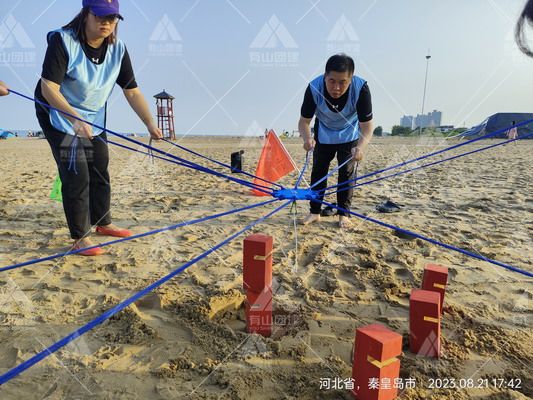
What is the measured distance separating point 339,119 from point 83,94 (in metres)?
2.00

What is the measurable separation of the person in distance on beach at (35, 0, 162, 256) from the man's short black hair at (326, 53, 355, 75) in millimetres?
1421

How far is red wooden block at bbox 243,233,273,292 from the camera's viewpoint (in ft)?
5.77

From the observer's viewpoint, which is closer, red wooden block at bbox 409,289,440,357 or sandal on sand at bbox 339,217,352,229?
red wooden block at bbox 409,289,440,357

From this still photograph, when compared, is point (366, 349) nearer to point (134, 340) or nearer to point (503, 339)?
point (503, 339)

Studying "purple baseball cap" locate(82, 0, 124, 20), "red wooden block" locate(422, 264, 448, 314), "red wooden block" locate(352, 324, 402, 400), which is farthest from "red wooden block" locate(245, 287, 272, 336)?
"purple baseball cap" locate(82, 0, 124, 20)

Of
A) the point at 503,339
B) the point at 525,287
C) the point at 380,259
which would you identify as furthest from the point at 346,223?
the point at 503,339

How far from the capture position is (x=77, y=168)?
2410 millimetres

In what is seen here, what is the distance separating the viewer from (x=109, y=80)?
8.21 feet

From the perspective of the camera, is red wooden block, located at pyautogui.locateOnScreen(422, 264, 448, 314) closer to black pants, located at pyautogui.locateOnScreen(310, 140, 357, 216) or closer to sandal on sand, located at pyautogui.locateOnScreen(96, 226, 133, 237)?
black pants, located at pyautogui.locateOnScreen(310, 140, 357, 216)

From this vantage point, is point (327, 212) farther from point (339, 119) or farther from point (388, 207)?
point (339, 119)

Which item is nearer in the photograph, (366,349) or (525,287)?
(366,349)

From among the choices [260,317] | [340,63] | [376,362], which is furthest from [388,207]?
[376,362]

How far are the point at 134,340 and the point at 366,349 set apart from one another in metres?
1.04

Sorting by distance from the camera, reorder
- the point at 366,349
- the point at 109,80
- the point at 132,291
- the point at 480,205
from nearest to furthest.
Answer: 1. the point at 366,349
2. the point at 132,291
3. the point at 109,80
4. the point at 480,205
